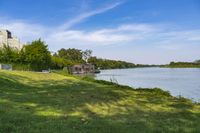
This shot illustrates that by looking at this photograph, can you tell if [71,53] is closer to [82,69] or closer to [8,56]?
[82,69]

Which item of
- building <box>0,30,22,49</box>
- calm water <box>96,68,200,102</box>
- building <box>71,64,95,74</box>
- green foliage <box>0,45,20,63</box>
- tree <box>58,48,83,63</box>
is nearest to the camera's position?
calm water <box>96,68,200,102</box>

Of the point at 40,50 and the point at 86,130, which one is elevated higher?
the point at 40,50

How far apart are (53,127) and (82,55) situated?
165 meters

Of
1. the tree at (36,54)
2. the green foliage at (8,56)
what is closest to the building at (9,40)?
the tree at (36,54)

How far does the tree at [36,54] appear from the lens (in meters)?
71.2

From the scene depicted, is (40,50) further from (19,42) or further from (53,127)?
(53,127)

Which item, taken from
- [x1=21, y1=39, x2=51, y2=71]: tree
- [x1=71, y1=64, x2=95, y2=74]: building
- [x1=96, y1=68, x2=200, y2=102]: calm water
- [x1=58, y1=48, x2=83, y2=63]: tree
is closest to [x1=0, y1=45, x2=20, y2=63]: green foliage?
[x1=21, y1=39, x2=51, y2=71]: tree

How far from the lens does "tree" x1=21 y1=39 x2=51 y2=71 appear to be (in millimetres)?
71188

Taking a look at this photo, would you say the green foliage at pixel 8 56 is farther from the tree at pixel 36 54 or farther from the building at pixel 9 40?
the building at pixel 9 40

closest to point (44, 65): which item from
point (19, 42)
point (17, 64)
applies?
point (17, 64)

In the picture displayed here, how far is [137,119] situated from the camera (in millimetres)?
9055

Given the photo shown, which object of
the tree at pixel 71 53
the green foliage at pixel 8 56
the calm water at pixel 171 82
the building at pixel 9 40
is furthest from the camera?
the tree at pixel 71 53

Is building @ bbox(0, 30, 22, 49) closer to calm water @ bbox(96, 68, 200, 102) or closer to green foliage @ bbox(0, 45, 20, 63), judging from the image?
green foliage @ bbox(0, 45, 20, 63)

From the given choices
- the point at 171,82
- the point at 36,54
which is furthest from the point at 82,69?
the point at 171,82
